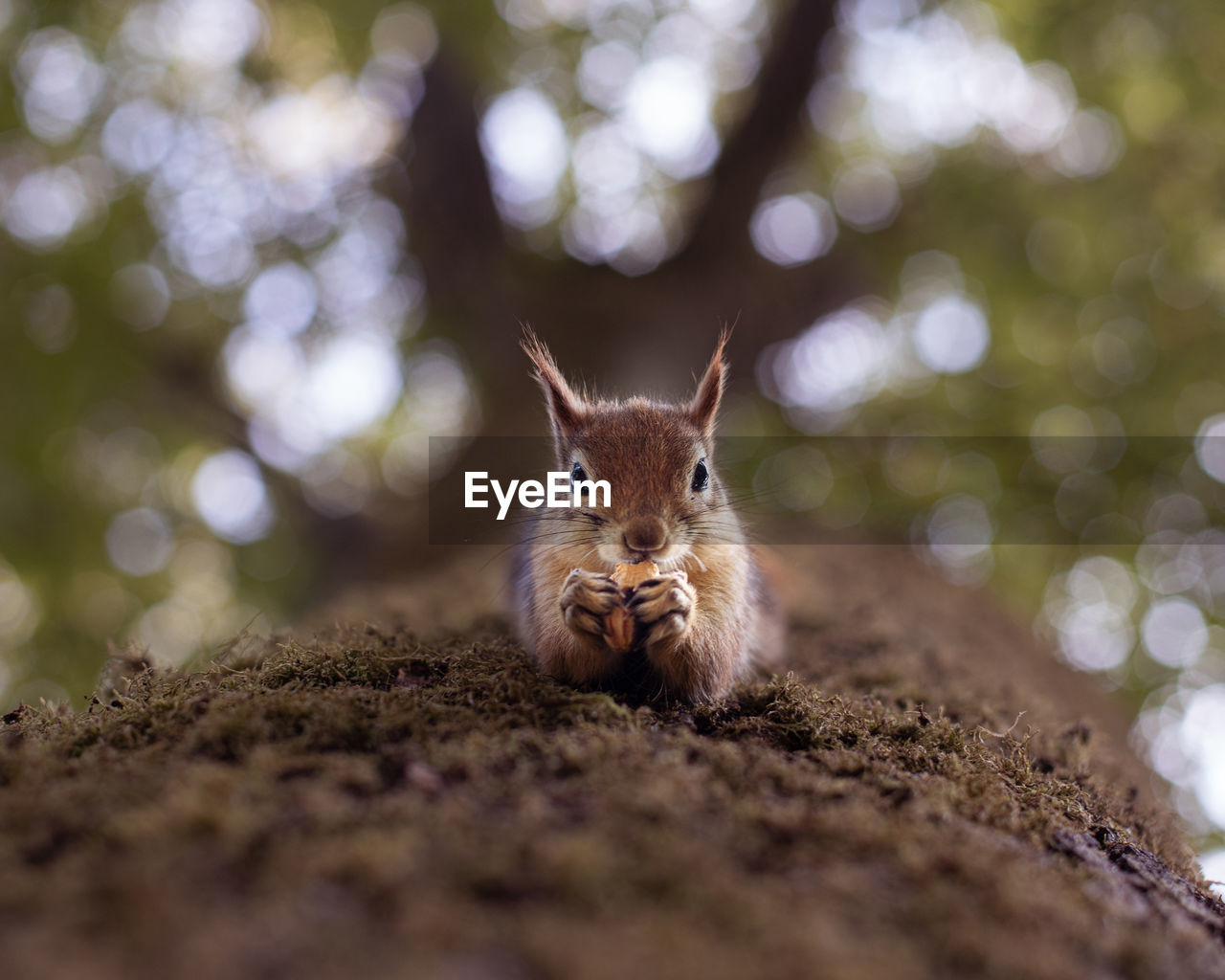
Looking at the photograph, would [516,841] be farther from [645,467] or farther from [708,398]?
[708,398]

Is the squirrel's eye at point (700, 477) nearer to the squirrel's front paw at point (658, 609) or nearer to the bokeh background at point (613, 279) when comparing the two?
the squirrel's front paw at point (658, 609)

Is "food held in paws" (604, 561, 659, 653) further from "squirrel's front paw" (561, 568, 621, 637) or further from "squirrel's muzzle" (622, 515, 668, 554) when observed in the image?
"squirrel's muzzle" (622, 515, 668, 554)

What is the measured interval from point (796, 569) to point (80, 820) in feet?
14.3

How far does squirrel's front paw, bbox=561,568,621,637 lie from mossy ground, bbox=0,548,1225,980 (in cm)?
16

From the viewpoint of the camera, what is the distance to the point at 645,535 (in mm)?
2176

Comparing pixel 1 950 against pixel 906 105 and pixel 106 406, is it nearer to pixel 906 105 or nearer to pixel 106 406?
pixel 106 406

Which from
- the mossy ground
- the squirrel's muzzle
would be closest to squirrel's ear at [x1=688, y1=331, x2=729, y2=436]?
the squirrel's muzzle

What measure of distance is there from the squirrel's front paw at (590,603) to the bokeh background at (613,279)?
3298mm

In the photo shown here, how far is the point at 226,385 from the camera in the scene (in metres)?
6.69

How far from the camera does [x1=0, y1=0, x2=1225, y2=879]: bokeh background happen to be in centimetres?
552

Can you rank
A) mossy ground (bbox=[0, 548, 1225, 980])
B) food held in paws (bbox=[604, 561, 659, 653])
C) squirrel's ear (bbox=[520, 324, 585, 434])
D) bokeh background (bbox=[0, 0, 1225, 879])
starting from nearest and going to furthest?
mossy ground (bbox=[0, 548, 1225, 980]), food held in paws (bbox=[604, 561, 659, 653]), squirrel's ear (bbox=[520, 324, 585, 434]), bokeh background (bbox=[0, 0, 1225, 879])

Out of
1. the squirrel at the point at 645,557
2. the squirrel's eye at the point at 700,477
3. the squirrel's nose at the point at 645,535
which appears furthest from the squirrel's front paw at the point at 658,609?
the squirrel's eye at the point at 700,477

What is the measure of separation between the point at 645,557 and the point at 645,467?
0.34 m

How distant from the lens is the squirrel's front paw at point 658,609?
198 cm
